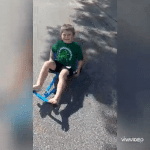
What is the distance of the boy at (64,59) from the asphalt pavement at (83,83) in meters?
0.08

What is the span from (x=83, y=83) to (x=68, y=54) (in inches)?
12.3

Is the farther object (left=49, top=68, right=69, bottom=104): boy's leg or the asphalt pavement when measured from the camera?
(left=49, top=68, right=69, bottom=104): boy's leg

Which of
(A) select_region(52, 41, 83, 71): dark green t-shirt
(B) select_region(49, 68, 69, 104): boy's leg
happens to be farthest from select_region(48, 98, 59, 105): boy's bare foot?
(A) select_region(52, 41, 83, 71): dark green t-shirt

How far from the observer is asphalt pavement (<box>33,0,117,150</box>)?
143cm

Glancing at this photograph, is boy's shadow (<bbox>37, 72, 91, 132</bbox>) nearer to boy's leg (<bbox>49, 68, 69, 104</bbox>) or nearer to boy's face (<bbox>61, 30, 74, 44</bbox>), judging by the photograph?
boy's leg (<bbox>49, 68, 69, 104</bbox>)

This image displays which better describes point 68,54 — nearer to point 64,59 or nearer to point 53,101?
point 64,59

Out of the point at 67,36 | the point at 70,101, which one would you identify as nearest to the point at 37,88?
the point at 70,101

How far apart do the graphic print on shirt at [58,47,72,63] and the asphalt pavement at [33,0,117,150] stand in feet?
0.65

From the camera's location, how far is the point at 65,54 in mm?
1595

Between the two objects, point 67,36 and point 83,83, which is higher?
point 67,36

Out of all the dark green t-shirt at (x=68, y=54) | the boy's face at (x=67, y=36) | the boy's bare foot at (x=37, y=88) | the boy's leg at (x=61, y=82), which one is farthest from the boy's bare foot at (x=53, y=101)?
the boy's face at (x=67, y=36)

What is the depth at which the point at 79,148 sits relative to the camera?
1397mm

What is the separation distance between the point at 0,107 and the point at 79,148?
2.27 feet

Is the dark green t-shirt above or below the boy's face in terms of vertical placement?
below
